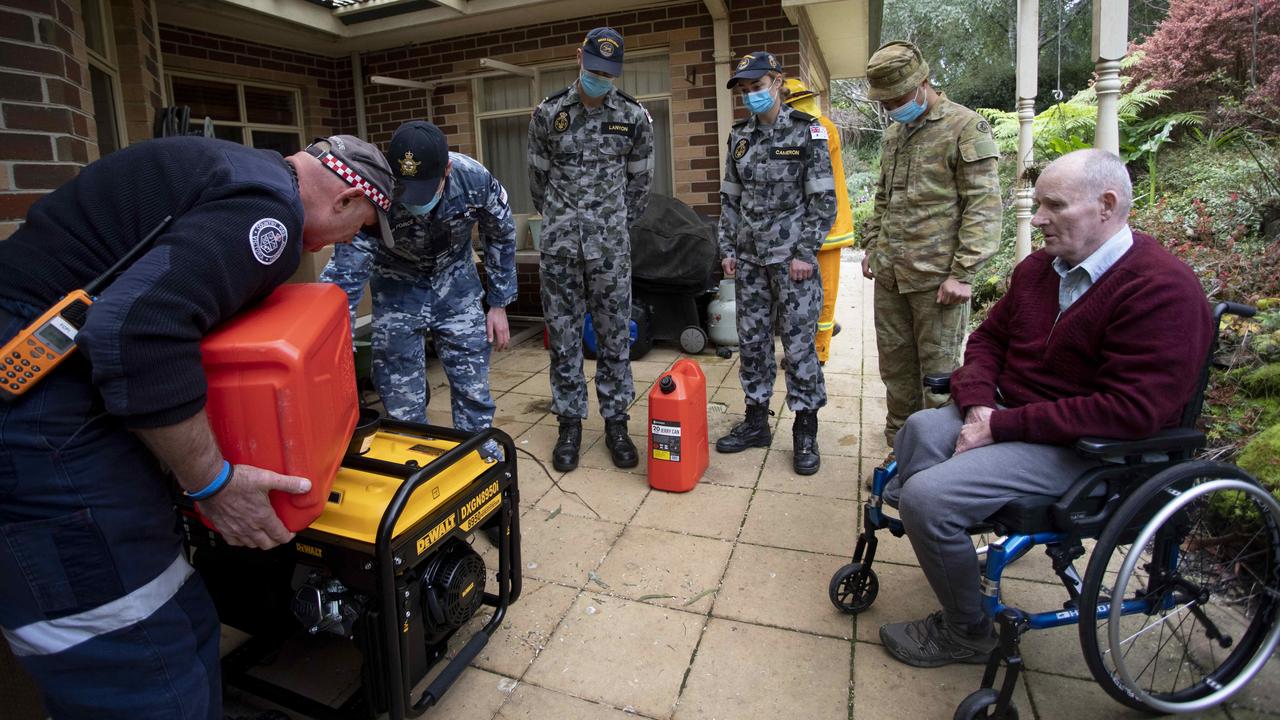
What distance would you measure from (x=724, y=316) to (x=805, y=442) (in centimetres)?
222

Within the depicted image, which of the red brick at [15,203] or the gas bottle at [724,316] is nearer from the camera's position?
the red brick at [15,203]

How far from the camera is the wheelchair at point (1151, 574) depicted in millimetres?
1729

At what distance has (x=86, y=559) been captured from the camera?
126 centimetres

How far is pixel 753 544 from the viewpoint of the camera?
2863mm

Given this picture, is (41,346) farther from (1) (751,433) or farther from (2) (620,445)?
(1) (751,433)

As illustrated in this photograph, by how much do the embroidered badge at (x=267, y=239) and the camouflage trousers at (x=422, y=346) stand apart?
1639mm

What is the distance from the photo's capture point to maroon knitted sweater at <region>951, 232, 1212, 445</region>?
5.83ft

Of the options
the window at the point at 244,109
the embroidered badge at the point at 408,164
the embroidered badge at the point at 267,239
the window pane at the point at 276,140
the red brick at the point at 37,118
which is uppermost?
the window at the point at 244,109

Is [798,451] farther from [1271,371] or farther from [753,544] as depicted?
[1271,371]

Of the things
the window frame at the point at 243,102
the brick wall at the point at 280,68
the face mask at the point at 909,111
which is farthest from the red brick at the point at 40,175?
the brick wall at the point at 280,68

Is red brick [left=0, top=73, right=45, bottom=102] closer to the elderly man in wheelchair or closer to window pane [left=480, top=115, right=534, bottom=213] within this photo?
Answer: the elderly man in wheelchair

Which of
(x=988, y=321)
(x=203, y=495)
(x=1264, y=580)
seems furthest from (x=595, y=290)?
A: (x=1264, y=580)

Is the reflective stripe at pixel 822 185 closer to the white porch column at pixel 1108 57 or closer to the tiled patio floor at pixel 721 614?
the white porch column at pixel 1108 57

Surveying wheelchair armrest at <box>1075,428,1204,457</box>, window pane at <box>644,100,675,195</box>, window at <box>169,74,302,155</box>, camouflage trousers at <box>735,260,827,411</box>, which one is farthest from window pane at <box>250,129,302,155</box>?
wheelchair armrest at <box>1075,428,1204,457</box>
